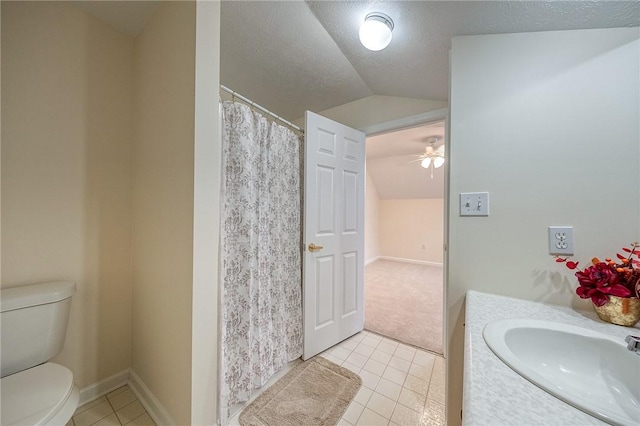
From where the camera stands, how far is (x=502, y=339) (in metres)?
0.69

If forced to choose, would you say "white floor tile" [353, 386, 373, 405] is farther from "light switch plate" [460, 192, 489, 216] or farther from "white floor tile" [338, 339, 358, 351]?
"light switch plate" [460, 192, 489, 216]

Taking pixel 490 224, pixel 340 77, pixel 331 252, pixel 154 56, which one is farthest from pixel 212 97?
pixel 490 224

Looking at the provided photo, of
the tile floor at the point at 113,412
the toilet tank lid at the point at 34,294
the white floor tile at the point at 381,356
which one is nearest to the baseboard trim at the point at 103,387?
the tile floor at the point at 113,412

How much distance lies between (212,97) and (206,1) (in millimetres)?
458

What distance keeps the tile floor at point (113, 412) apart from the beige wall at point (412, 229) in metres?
4.99

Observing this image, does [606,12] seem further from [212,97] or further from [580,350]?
[212,97]

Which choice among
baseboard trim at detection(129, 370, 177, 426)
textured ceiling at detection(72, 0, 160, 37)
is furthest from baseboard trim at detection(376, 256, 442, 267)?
textured ceiling at detection(72, 0, 160, 37)

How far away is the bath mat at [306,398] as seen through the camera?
1263 millimetres

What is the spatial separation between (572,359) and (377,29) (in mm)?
1589

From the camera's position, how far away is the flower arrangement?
2.54 feet

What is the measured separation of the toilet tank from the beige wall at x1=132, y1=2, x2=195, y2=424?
34 cm

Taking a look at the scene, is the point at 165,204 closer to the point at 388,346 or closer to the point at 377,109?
the point at 377,109

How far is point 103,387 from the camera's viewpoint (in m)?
1.40

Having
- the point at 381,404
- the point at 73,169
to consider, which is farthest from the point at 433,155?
the point at 73,169
